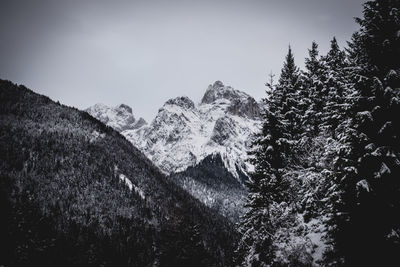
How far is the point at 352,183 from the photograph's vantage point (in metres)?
13.1

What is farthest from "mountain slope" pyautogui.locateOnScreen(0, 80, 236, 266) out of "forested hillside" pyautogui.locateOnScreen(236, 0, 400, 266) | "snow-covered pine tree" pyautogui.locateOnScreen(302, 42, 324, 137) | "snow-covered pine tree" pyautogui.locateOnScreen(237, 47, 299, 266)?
"snow-covered pine tree" pyautogui.locateOnScreen(302, 42, 324, 137)

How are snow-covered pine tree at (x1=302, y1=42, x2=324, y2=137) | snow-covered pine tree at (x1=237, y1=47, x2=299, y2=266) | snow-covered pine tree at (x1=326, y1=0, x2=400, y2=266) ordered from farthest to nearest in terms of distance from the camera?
snow-covered pine tree at (x1=302, y1=42, x2=324, y2=137), snow-covered pine tree at (x1=237, y1=47, x2=299, y2=266), snow-covered pine tree at (x1=326, y1=0, x2=400, y2=266)

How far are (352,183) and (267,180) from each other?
9.11m

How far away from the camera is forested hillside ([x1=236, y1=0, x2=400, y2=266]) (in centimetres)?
1223

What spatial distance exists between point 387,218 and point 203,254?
24.8 meters

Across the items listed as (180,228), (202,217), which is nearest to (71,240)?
(180,228)

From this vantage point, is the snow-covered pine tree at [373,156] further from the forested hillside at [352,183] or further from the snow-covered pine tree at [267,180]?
the snow-covered pine tree at [267,180]

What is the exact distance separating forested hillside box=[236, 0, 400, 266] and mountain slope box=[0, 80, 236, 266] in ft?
47.4

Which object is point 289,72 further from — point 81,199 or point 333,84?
point 81,199

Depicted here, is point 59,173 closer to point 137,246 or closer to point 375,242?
point 137,246

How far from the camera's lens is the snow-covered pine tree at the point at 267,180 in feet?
68.4

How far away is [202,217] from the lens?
160 meters

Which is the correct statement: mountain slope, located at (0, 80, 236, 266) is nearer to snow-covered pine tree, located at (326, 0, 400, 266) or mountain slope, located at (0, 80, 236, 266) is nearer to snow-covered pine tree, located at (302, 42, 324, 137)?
snow-covered pine tree, located at (302, 42, 324, 137)

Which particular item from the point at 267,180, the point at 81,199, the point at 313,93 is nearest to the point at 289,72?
the point at 313,93
